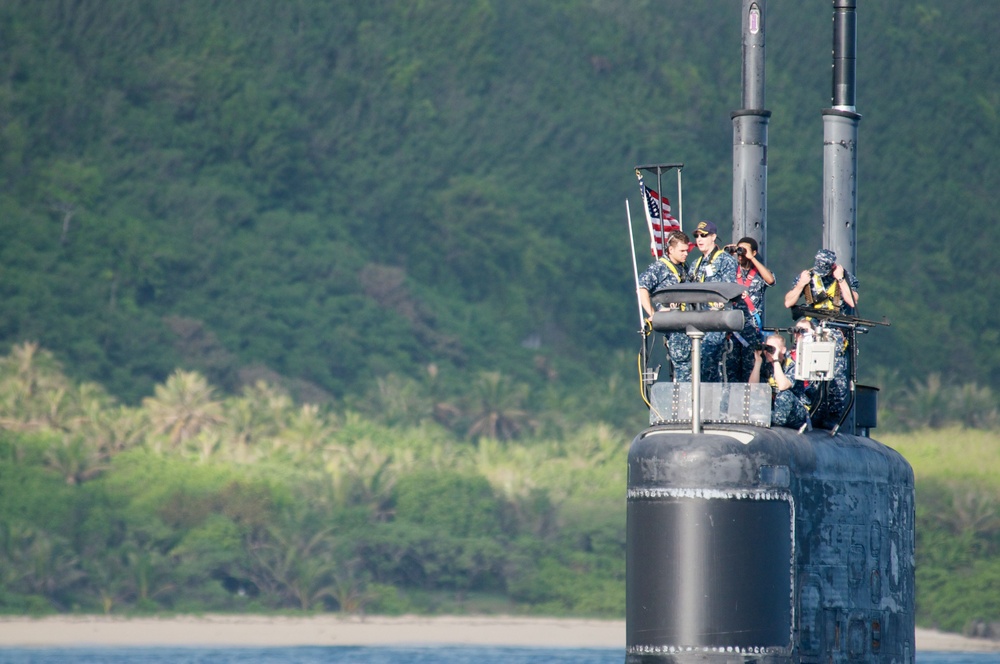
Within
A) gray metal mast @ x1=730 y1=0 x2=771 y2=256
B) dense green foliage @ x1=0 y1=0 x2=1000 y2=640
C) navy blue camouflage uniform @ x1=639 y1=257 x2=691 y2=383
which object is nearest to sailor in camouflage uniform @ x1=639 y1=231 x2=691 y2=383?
navy blue camouflage uniform @ x1=639 y1=257 x2=691 y2=383

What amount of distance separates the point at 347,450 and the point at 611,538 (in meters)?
12.5

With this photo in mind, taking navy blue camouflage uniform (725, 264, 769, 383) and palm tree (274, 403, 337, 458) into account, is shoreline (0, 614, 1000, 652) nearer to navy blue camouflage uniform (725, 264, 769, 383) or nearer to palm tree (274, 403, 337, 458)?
palm tree (274, 403, 337, 458)

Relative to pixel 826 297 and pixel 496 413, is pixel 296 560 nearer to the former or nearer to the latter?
pixel 496 413

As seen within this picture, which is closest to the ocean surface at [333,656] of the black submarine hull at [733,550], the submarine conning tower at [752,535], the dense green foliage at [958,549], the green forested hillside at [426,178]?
the dense green foliage at [958,549]

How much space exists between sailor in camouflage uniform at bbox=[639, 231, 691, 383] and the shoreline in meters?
57.0

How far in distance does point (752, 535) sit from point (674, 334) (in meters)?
1.91

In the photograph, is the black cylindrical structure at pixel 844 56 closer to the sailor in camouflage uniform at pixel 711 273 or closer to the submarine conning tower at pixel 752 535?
the sailor in camouflage uniform at pixel 711 273

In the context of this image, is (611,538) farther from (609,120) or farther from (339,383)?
(609,120)

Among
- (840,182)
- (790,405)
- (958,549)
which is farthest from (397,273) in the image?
(790,405)

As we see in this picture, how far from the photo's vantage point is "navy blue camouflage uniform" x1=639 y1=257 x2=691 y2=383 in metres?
11.9

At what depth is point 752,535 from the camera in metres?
10.4

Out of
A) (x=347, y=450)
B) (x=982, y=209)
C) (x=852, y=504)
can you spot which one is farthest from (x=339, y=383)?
(x=852, y=504)

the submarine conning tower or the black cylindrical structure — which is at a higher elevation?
the black cylindrical structure

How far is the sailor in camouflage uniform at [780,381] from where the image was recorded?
11.5 m
